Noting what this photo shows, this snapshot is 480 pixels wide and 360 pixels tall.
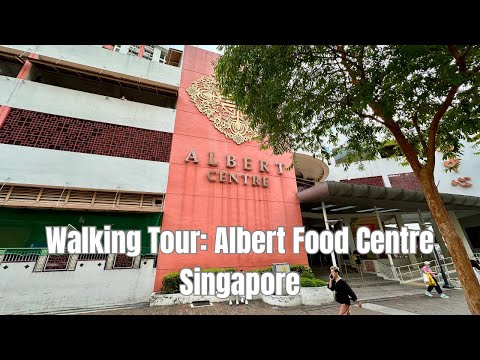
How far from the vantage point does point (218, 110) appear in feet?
42.9

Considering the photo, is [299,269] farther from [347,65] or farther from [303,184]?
[347,65]

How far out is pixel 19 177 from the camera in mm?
8367

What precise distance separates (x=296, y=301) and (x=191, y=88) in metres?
11.7

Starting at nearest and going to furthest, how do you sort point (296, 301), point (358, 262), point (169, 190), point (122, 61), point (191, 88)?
1. point (296, 301)
2. point (169, 190)
3. point (122, 61)
4. point (191, 88)
5. point (358, 262)

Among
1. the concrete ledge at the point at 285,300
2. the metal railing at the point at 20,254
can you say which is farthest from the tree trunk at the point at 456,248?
the metal railing at the point at 20,254

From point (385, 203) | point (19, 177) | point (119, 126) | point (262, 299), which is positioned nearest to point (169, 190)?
point (119, 126)

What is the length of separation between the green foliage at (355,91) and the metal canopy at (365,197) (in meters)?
3.39

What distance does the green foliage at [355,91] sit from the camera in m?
4.96

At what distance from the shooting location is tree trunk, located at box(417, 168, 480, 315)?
13.7 ft

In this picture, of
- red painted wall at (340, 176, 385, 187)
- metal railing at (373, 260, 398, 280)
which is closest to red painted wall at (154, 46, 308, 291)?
metal railing at (373, 260, 398, 280)

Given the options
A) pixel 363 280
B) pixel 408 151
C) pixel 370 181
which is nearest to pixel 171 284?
pixel 408 151

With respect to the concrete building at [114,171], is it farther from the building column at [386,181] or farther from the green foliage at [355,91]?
the building column at [386,181]

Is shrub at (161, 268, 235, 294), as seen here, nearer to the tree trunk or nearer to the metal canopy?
the metal canopy

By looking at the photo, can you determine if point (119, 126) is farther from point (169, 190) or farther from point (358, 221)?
point (358, 221)
